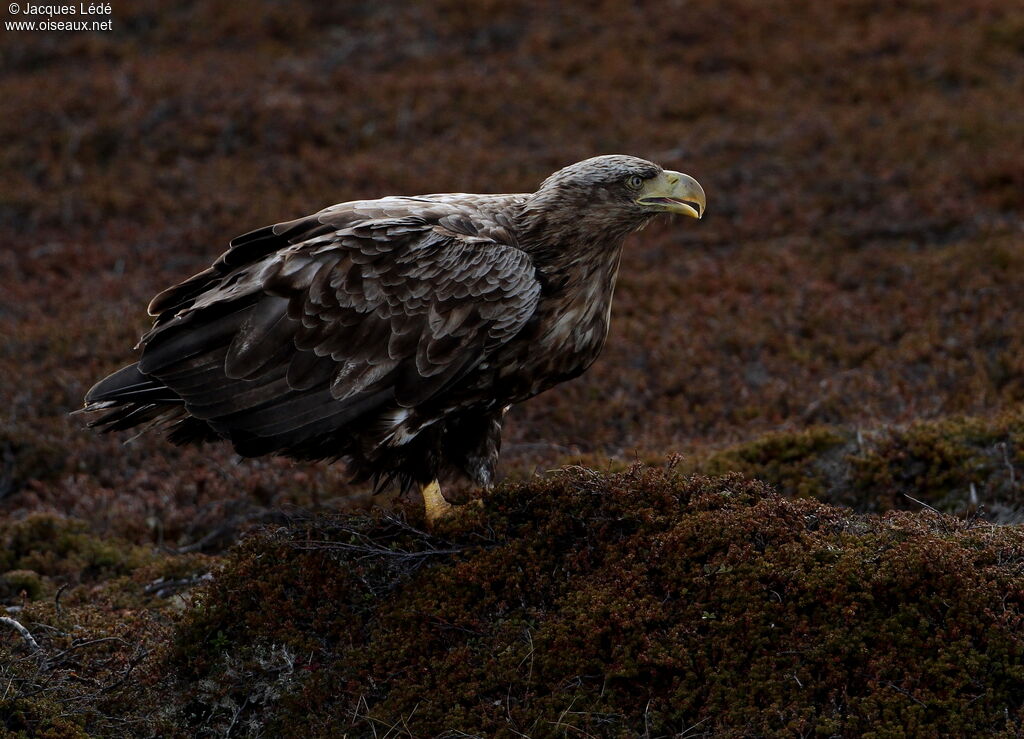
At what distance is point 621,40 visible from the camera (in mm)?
18359

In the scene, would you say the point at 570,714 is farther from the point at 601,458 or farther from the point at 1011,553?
the point at 601,458

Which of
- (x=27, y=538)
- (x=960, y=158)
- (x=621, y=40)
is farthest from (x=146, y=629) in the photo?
(x=621, y=40)

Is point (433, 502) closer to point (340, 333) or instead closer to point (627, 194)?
point (340, 333)

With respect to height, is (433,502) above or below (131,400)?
below

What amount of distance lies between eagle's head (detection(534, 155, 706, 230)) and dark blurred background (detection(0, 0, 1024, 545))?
2312 mm

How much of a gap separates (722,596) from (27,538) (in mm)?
5565

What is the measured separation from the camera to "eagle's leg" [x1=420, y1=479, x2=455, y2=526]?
22.5 feet

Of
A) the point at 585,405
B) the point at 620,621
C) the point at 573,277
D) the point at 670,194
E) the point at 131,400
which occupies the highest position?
the point at 670,194

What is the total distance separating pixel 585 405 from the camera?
10.6m

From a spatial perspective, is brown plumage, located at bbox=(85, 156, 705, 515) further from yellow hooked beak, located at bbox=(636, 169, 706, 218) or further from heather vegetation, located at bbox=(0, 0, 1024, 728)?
heather vegetation, located at bbox=(0, 0, 1024, 728)

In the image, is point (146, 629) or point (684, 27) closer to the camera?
point (146, 629)

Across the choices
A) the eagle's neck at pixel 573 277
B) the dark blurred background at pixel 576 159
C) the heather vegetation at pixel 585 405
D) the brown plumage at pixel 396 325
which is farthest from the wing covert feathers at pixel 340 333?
the dark blurred background at pixel 576 159

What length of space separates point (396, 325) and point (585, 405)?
13.9ft

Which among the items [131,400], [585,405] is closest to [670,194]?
[131,400]
